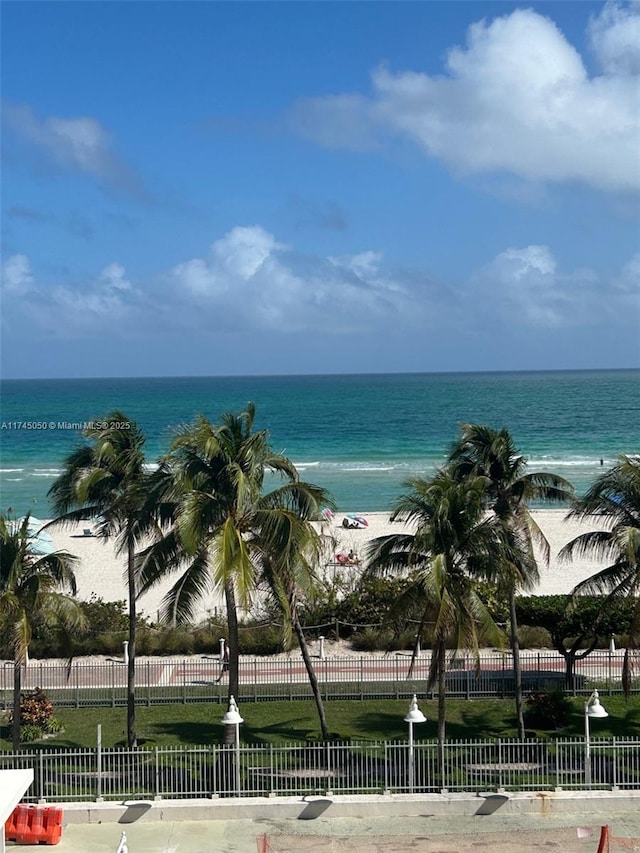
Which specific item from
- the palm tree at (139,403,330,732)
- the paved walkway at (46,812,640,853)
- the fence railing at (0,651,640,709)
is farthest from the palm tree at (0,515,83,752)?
the fence railing at (0,651,640,709)

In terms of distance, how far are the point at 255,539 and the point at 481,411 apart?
136 metres

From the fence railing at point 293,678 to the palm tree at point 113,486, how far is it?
11.9 ft

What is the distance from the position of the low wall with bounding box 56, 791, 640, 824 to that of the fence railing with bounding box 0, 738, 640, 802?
0.21 m

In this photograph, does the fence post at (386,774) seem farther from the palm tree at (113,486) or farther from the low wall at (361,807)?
the palm tree at (113,486)

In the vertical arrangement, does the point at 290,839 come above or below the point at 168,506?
below

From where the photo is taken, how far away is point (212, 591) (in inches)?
1454

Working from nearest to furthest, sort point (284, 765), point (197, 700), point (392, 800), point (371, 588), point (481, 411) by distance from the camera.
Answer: point (392, 800), point (284, 765), point (197, 700), point (371, 588), point (481, 411)

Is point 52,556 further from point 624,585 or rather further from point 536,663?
point 536,663

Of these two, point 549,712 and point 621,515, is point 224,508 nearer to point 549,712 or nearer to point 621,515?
point 621,515

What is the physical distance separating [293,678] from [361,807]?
9.37 meters

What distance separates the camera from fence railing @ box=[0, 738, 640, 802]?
17.6 metres

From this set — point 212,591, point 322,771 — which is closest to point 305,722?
point 322,771

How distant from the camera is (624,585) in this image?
2048 cm

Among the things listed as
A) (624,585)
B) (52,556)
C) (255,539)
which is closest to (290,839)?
(255,539)
